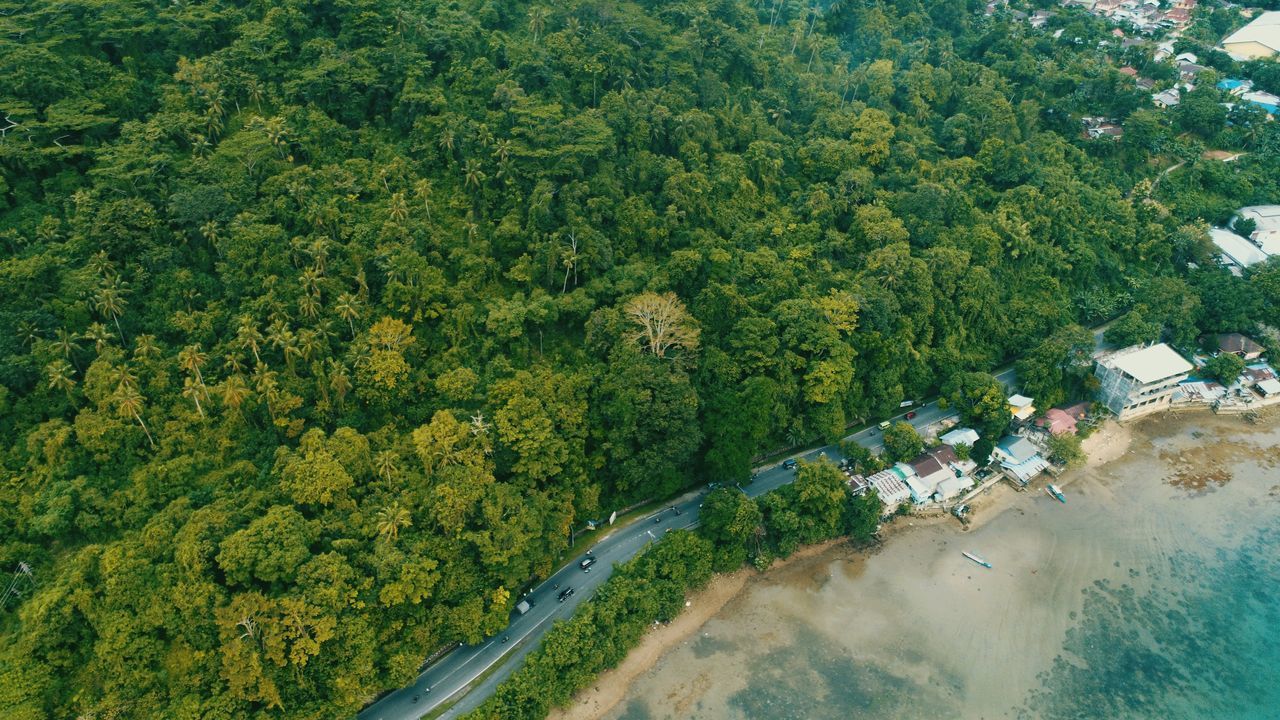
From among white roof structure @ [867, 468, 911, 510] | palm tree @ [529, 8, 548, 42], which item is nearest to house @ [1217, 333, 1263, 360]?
white roof structure @ [867, 468, 911, 510]

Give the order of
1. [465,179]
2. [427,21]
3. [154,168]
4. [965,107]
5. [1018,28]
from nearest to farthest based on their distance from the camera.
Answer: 1. [154,168]
2. [465,179]
3. [427,21]
4. [965,107]
5. [1018,28]

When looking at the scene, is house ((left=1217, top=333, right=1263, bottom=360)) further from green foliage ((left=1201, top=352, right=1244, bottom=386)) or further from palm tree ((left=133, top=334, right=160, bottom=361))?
palm tree ((left=133, top=334, right=160, bottom=361))

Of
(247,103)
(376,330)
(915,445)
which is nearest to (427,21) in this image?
(247,103)

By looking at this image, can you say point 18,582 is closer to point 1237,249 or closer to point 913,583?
point 913,583

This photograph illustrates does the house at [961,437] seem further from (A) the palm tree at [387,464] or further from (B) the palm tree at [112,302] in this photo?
(B) the palm tree at [112,302]

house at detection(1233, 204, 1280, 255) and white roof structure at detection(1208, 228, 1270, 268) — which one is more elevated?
house at detection(1233, 204, 1280, 255)

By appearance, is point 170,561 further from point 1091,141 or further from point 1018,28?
point 1018,28
